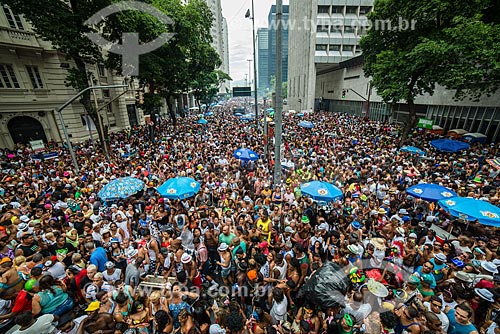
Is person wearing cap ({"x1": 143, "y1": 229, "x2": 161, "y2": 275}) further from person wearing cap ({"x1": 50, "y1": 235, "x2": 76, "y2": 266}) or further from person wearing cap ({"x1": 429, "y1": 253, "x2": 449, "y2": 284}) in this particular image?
person wearing cap ({"x1": 429, "y1": 253, "x2": 449, "y2": 284})

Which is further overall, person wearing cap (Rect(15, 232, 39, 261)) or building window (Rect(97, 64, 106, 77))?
building window (Rect(97, 64, 106, 77))

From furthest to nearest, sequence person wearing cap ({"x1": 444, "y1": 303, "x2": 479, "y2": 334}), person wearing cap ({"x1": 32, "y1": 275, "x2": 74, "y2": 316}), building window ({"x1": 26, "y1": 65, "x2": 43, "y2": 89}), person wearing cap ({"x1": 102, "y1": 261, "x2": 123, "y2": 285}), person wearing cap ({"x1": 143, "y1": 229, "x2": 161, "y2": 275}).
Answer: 1. building window ({"x1": 26, "y1": 65, "x2": 43, "y2": 89})
2. person wearing cap ({"x1": 143, "y1": 229, "x2": 161, "y2": 275})
3. person wearing cap ({"x1": 102, "y1": 261, "x2": 123, "y2": 285})
4. person wearing cap ({"x1": 32, "y1": 275, "x2": 74, "y2": 316})
5. person wearing cap ({"x1": 444, "y1": 303, "x2": 479, "y2": 334})

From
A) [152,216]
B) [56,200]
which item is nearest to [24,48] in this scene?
[56,200]

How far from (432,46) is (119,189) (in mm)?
17007

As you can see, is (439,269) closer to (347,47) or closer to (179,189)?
(179,189)

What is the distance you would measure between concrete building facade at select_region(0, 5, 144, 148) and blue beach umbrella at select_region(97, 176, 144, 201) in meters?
10.1

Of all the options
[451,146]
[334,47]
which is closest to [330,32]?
[334,47]

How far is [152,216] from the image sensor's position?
748 cm

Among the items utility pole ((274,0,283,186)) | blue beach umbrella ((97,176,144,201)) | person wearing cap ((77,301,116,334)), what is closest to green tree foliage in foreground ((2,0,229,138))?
blue beach umbrella ((97,176,144,201))

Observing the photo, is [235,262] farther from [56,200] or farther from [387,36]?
[387,36]

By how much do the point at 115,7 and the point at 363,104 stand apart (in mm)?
32155

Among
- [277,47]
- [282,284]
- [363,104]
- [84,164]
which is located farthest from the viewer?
[363,104]

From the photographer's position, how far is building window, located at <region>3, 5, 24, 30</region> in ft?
49.9

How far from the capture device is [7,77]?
1592cm
